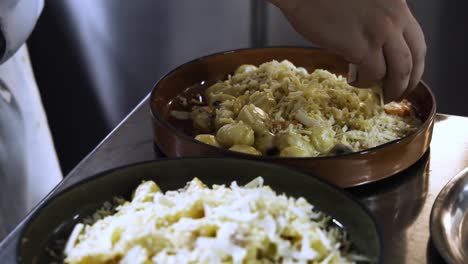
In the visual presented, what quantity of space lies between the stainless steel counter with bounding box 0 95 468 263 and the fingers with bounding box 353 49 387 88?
0.17 metres

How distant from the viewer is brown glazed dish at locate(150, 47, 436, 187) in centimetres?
90

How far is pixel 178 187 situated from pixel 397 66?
0.46 m

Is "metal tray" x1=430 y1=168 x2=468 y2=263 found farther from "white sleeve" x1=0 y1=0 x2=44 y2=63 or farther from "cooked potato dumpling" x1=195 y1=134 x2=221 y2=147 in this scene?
"white sleeve" x1=0 y1=0 x2=44 y2=63

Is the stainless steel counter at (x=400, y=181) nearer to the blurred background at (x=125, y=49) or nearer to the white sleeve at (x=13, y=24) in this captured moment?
the white sleeve at (x=13, y=24)

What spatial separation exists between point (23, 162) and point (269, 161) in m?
0.95

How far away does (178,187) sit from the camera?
2.67 ft

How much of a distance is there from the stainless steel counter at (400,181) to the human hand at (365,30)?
180 millimetres

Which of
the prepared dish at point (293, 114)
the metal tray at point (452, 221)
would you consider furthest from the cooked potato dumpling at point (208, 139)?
the metal tray at point (452, 221)

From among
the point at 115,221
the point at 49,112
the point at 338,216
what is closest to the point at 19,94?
the point at 49,112

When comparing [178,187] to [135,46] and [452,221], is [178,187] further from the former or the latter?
[135,46]

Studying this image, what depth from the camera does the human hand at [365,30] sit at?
98cm

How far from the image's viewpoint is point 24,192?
157 centimetres

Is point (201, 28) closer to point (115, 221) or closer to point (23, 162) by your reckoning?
point (23, 162)

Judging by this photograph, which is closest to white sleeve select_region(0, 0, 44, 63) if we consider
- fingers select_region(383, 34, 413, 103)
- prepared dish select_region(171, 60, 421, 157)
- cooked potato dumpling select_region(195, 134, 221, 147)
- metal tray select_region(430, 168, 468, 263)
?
prepared dish select_region(171, 60, 421, 157)
